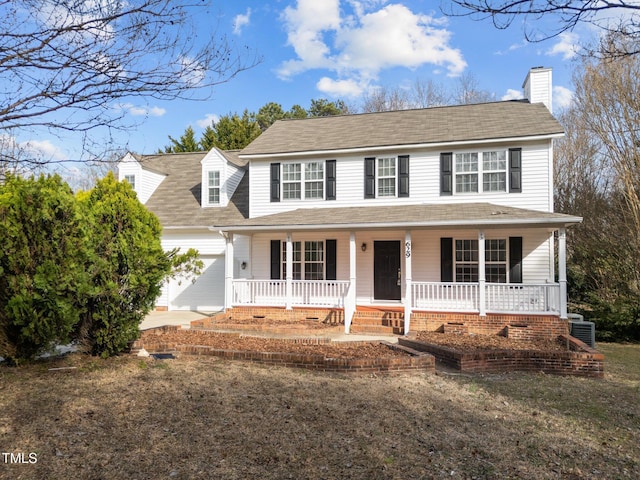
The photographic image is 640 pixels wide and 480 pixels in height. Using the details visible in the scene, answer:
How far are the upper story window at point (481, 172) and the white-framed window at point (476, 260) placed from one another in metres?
1.65

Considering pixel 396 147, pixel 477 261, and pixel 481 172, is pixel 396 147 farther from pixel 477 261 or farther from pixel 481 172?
pixel 477 261

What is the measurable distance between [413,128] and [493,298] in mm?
6654

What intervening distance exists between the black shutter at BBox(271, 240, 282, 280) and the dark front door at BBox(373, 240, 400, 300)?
132 inches

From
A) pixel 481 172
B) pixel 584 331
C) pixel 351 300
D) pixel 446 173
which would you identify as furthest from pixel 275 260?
pixel 584 331

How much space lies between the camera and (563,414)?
5844 mm

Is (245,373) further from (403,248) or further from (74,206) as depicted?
(403,248)

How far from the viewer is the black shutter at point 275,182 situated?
15930 mm

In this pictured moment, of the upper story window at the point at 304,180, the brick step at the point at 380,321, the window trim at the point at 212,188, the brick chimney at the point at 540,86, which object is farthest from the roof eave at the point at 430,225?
the brick chimney at the point at 540,86

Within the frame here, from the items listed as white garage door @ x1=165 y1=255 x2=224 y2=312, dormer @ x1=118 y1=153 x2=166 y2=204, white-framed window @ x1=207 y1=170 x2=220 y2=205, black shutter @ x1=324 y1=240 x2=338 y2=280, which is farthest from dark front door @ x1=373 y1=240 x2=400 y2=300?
dormer @ x1=118 y1=153 x2=166 y2=204

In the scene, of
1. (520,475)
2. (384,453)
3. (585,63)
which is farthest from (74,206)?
(585,63)

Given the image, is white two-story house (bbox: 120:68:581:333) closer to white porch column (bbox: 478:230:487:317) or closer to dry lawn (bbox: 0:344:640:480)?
white porch column (bbox: 478:230:487:317)

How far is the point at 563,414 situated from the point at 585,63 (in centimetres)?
1701

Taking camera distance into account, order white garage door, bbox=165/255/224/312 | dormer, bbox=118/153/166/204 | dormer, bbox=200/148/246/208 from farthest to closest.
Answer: dormer, bbox=118/153/166/204, dormer, bbox=200/148/246/208, white garage door, bbox=165/255/224/312

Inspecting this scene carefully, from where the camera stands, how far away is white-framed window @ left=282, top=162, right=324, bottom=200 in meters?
15.6
